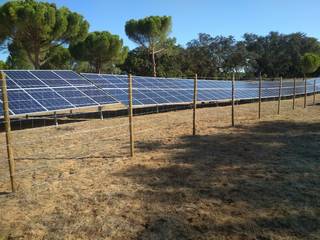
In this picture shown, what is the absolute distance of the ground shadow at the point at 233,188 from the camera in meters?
5.00

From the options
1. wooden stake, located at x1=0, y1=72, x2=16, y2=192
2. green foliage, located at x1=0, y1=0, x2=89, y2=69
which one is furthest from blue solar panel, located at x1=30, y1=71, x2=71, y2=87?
green foliage, located at x1=0, y1=0, x2=89, y2=69

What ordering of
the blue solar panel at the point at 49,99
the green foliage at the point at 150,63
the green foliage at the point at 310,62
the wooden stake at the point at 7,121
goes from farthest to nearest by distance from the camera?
the green foliage at the point at 310,62, the green foliage at the point at 150,63, the blue solar panel at the point at 49,99, the wooden stake at the point at 7,121

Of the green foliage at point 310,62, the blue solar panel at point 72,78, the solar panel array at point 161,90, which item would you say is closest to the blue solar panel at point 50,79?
the blue solar panel at point 72,78

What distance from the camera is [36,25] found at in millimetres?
31594

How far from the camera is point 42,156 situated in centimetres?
947

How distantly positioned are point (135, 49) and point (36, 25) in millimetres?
24278

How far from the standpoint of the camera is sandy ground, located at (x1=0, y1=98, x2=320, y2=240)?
505 cm

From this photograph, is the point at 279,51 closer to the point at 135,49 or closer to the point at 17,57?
the point at 135,49

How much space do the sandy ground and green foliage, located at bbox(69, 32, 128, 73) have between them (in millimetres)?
29796

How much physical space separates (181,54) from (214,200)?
54559mm

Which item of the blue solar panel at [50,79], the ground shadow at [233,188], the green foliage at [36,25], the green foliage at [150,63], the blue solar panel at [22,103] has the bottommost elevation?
the ground shadow at [233,188]

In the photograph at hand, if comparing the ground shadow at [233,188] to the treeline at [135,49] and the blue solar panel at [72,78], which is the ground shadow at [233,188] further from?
the treeline at [135,49]

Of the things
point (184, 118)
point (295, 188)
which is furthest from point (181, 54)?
point (295, 188)

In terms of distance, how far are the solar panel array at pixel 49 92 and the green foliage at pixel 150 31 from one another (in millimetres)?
27217
